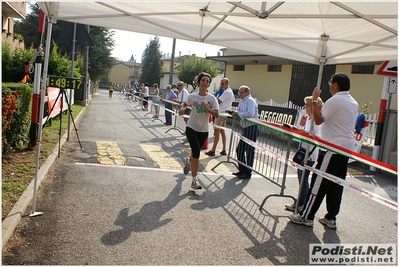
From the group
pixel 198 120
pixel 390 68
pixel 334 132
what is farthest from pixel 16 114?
pixel 390 68

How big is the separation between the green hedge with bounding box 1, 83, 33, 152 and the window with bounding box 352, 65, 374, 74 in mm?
18730

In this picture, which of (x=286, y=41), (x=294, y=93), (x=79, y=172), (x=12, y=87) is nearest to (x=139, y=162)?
(x=79, y=172)

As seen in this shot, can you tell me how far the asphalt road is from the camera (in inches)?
136

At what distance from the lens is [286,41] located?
244 inches

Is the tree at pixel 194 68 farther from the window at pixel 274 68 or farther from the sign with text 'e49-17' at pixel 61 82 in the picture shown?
the sign with text 'e49-17' at pixel 61 82

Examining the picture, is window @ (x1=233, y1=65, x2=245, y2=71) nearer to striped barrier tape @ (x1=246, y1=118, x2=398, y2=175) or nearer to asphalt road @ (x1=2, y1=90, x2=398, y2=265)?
asphalt road @ (x1=2, y1=90, x2=398, y2=265)

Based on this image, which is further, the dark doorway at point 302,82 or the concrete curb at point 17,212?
the dark doorway at point 302,82

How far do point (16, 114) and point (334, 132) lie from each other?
555 cm

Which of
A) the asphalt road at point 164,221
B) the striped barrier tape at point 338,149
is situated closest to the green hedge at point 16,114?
the asphalt road at point 164,221

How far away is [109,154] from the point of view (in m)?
7.86

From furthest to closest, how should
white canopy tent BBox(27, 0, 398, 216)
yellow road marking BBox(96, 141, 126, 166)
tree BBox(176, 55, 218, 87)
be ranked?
tree BBox(176, 55, 218, 87) → yellow road marking BBox(96, 141, 126, 166) → white canopy tent BBox(27, 0, 398, 216)

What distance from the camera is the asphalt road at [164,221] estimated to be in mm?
3445

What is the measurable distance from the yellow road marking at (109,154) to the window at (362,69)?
16.7 meters

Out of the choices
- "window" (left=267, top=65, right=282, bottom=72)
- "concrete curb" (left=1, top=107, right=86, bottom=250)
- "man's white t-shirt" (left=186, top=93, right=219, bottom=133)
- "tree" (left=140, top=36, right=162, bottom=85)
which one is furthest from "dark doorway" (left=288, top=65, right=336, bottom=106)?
"tree" (left=140, top=36, right=162, bottom=85)
